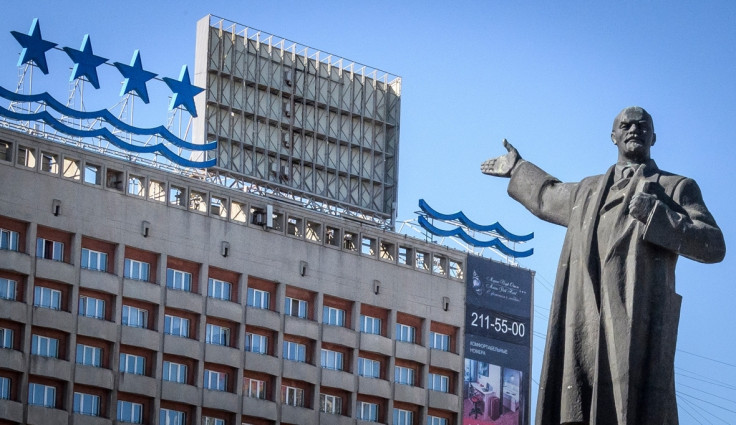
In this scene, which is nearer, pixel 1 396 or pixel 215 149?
pixel 1 396

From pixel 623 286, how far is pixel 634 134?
4.95 feet

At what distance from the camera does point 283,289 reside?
108 metres

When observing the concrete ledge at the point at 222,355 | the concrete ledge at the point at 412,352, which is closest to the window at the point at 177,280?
the concrete ledge at the point at 222,355

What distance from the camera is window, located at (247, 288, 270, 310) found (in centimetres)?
10675

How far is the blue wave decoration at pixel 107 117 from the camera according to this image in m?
92.8

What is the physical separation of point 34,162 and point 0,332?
27.0 feet

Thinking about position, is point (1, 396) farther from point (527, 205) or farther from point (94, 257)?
point (527, 205)

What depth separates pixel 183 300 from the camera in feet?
338

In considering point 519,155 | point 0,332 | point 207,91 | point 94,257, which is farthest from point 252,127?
point 519,155

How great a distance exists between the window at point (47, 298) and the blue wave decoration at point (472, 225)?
2135 centimetres

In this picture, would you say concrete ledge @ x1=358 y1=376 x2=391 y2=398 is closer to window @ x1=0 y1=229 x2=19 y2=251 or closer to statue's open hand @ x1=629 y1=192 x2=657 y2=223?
window @ x1=0 y1=229 x2=19 y2=251

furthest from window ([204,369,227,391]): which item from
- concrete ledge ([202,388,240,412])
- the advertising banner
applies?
the advertising banner

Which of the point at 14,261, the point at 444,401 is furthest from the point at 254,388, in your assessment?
the point at 14,261

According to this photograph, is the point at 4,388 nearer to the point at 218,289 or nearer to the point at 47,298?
the point at 47,298
